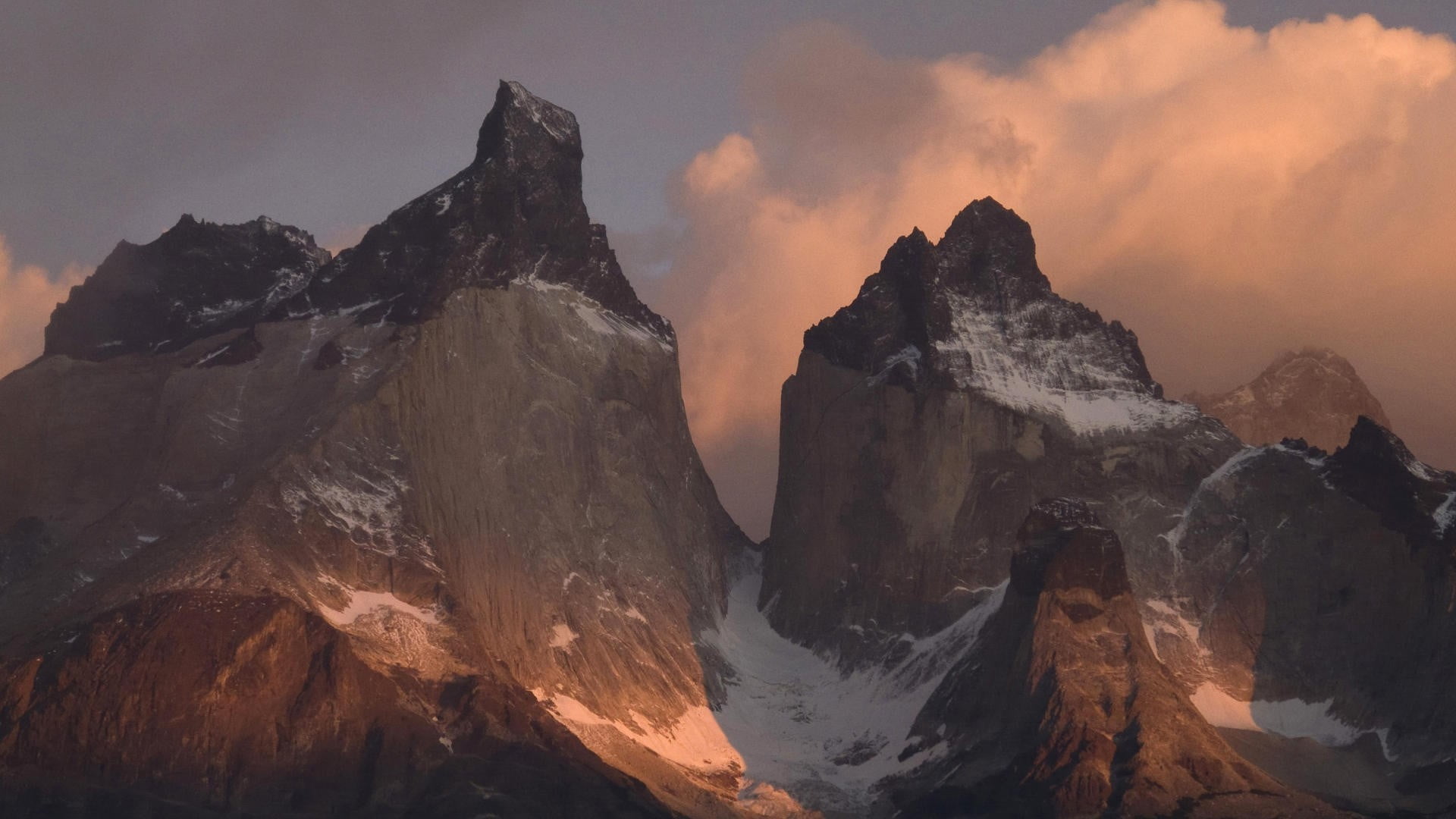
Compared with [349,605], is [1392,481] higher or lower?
higher

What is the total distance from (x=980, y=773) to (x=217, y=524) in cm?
5131

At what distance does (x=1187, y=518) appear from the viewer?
198 meters

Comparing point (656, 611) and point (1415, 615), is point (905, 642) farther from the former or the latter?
point (1415, 615)

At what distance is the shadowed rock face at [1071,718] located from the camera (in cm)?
15900

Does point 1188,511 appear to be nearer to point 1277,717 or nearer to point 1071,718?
point 1277,717

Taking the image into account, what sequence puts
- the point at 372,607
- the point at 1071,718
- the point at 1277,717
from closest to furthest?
1. the point at 1071,718
2. the point at 372,607
3. the point at 1277,717

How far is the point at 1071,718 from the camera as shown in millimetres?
165125

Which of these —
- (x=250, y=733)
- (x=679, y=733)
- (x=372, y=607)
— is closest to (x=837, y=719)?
(x=679, y=733)

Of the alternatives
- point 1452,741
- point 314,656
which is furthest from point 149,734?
point 1452,741

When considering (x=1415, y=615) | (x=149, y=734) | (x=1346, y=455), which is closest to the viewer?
(x=149, y=734)

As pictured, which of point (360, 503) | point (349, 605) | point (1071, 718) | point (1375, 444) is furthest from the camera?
point (1375, 444)

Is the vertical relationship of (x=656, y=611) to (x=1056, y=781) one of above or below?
above

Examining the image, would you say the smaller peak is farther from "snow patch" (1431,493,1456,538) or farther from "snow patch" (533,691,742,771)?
"snow patch" (533,691,742,771)

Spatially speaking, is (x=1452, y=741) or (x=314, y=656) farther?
(x=1452, y=741)
